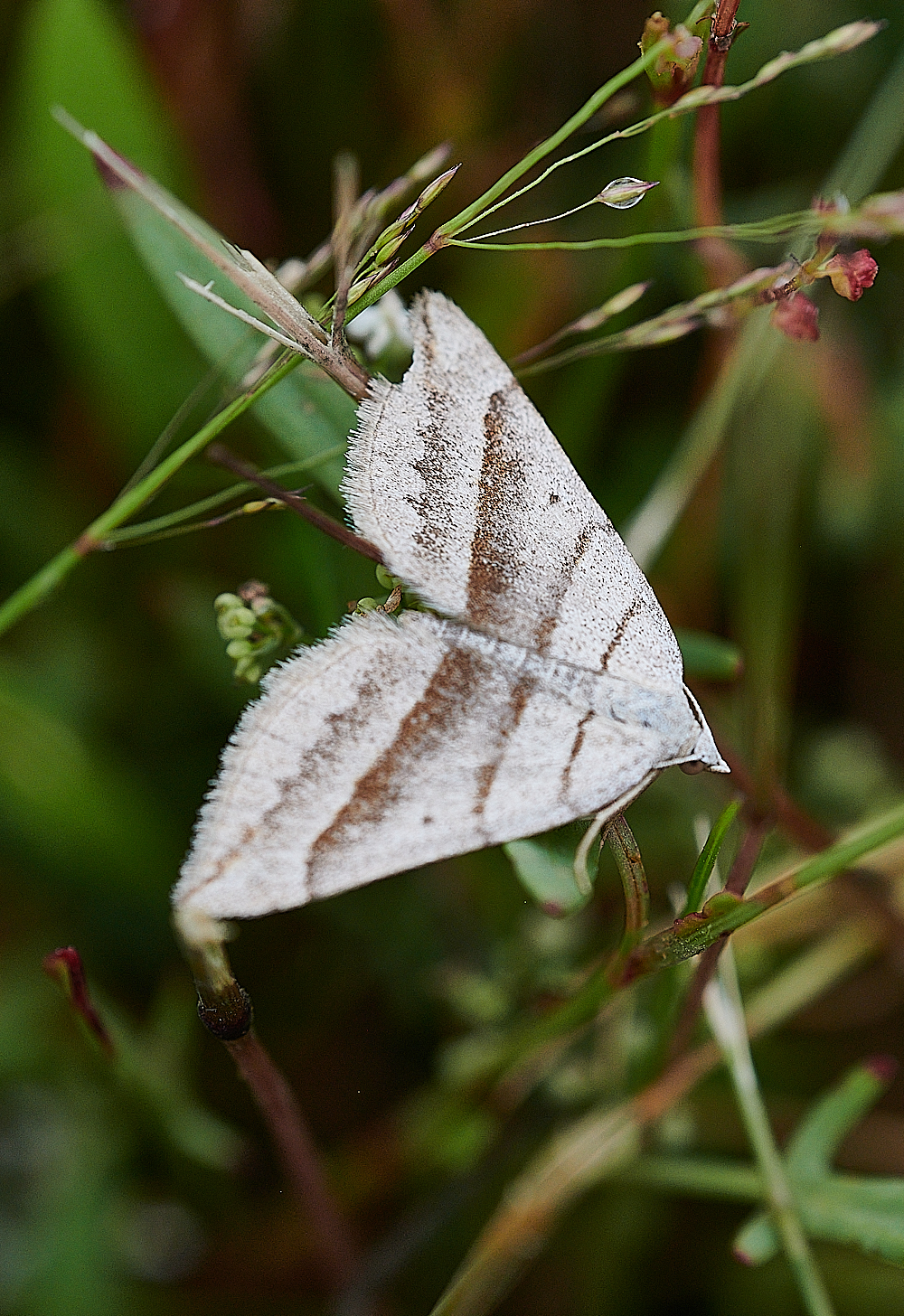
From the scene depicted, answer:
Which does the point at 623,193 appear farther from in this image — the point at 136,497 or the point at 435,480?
the point at 136,497

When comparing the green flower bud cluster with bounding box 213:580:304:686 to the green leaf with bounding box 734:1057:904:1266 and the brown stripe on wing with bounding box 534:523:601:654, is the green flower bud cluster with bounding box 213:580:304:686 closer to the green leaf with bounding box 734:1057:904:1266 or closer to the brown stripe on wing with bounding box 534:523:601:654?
the brown stripe on wing with bounding box 534:523:601:654

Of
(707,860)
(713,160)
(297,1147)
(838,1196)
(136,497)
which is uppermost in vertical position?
(713,160)

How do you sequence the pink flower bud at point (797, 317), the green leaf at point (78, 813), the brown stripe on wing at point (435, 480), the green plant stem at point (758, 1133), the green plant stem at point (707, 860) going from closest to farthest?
the green plant stem at point (707, 860)
the pink flower bud at point (797, 317)
the brown stripe on wing at point (435, 480)
the green plant stem at point (758, 1133)
the green leaf at point (78, 813)

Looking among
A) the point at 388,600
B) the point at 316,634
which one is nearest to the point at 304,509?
the point at 388,600

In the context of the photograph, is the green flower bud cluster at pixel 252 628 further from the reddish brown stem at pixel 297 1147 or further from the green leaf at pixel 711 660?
the green leaf at pixel 711 660

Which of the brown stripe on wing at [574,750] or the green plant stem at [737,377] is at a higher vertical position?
the green plant stem at [737,377]

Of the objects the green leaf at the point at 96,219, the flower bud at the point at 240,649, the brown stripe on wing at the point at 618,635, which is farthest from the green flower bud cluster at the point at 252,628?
the green leaf at the point at 96,219
